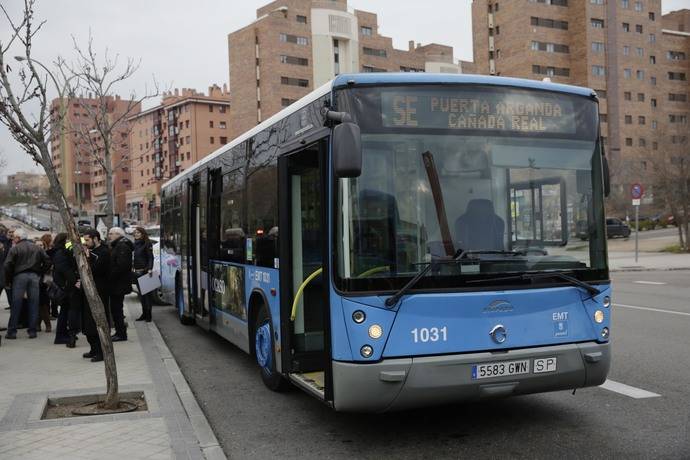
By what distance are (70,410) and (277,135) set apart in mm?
3397

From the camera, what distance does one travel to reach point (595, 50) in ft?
293

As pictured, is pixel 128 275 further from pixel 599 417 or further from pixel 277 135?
pixel 599 417

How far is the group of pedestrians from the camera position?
9992 mm

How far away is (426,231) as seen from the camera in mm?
5398

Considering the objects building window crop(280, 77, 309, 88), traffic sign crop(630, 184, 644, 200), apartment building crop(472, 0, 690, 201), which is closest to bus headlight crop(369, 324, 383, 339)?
traffic sign crop(630, 184, 644, 200)

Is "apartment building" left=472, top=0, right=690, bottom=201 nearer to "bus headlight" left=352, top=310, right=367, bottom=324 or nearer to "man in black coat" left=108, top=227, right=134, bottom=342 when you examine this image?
"man in black coat" left=108, top=227, right=134, bottom=342

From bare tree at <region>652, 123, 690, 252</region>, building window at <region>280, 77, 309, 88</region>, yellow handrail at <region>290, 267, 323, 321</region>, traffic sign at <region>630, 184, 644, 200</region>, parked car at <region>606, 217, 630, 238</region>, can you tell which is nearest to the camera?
yellow handrail at <region>290, 267, 323, 321</region>

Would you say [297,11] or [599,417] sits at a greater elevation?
[297,11]

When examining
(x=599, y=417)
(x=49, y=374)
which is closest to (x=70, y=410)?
(x=49, y=374)

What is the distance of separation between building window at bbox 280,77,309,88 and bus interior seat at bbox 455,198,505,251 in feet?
287

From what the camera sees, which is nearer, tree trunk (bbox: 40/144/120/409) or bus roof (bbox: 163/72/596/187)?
bus roof (bbox: 163/72/596/187)

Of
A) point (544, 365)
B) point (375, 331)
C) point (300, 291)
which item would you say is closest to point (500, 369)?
point (544, 365)

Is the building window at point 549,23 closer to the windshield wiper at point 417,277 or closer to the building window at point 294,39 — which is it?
the building window at point 294,39

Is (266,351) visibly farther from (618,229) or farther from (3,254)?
(618,229)
